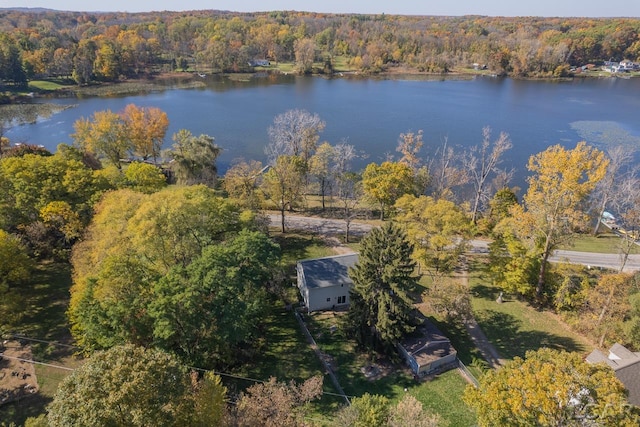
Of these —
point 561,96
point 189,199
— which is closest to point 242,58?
point 561,96

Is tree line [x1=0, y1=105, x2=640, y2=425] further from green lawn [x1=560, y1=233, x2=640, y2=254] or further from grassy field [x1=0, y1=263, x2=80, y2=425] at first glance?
green lawn [x1=560, y1=233, x2=640, y2=254]

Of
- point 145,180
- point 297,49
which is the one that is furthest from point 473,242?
point 297,49

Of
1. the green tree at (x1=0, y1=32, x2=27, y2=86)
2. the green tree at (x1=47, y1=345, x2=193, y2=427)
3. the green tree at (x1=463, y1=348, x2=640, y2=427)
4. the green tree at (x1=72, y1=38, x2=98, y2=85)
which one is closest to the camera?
the green tree at (x1=47, y1=345, x2=193, y2=427)

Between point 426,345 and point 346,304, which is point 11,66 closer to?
point 346,304

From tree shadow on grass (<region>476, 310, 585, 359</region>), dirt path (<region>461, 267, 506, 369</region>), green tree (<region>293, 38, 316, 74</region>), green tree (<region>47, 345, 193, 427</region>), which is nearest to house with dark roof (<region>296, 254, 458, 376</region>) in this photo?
dirt path (<region>461, 267, 506, 369</region>)

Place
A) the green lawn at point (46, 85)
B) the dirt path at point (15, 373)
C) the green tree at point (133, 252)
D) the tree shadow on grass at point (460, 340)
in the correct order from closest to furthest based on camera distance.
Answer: the green tree at point (133, 252)
the dirt path at point (15, 373)
the tree shadow on grass at point (460, 340)
the green lawn at point (46, 85)

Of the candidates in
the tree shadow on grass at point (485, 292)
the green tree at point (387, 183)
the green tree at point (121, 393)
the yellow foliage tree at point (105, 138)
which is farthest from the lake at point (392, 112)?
the green tree at point (121, 393)

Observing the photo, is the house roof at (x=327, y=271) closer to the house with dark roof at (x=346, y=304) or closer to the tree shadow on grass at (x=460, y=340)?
the house with dark roof at (x=346, y=304)
